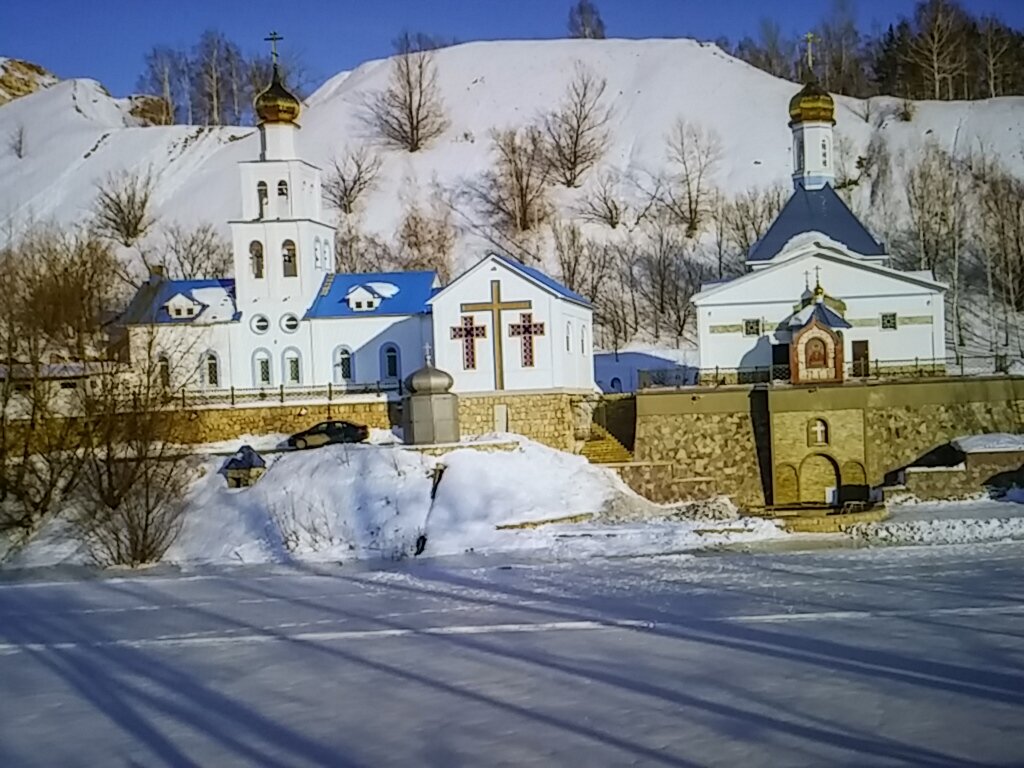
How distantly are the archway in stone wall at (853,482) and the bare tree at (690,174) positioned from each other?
91.8 ft

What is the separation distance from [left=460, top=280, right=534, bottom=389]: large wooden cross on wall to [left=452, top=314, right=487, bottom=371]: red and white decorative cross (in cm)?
32

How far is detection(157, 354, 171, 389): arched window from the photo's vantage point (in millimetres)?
24678

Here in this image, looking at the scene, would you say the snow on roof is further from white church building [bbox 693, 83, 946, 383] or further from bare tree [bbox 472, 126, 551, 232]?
bare tree [bbox 472, 126, 551, 232]

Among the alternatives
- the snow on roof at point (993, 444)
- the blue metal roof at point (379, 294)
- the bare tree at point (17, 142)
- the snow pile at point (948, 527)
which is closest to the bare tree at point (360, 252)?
the blue metal roof at point (379, 294)

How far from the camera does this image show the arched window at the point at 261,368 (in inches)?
1216

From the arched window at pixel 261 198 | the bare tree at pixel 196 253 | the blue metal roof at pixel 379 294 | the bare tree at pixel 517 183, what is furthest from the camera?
the bare tree at pixel 517 183

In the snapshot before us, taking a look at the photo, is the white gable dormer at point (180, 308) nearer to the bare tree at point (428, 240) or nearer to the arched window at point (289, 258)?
the arched window at point (289, 258)

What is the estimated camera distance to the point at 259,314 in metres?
31.1

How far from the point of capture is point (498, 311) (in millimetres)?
26234

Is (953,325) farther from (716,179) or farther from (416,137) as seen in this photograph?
(416,137)

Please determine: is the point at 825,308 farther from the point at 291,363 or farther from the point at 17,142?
the point at 17,142

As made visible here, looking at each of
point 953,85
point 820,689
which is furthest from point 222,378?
point 953,85

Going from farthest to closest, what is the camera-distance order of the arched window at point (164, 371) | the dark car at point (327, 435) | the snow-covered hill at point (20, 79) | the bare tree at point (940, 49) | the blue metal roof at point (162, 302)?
the snow-covered hill at point (20, 79), the bare tree at point (940, 49), the blue metal roof at point (162, 302), the dark car at point (327, 435), the arched window at point (164, 371)

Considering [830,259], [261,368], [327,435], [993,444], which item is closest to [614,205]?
[830,259]
